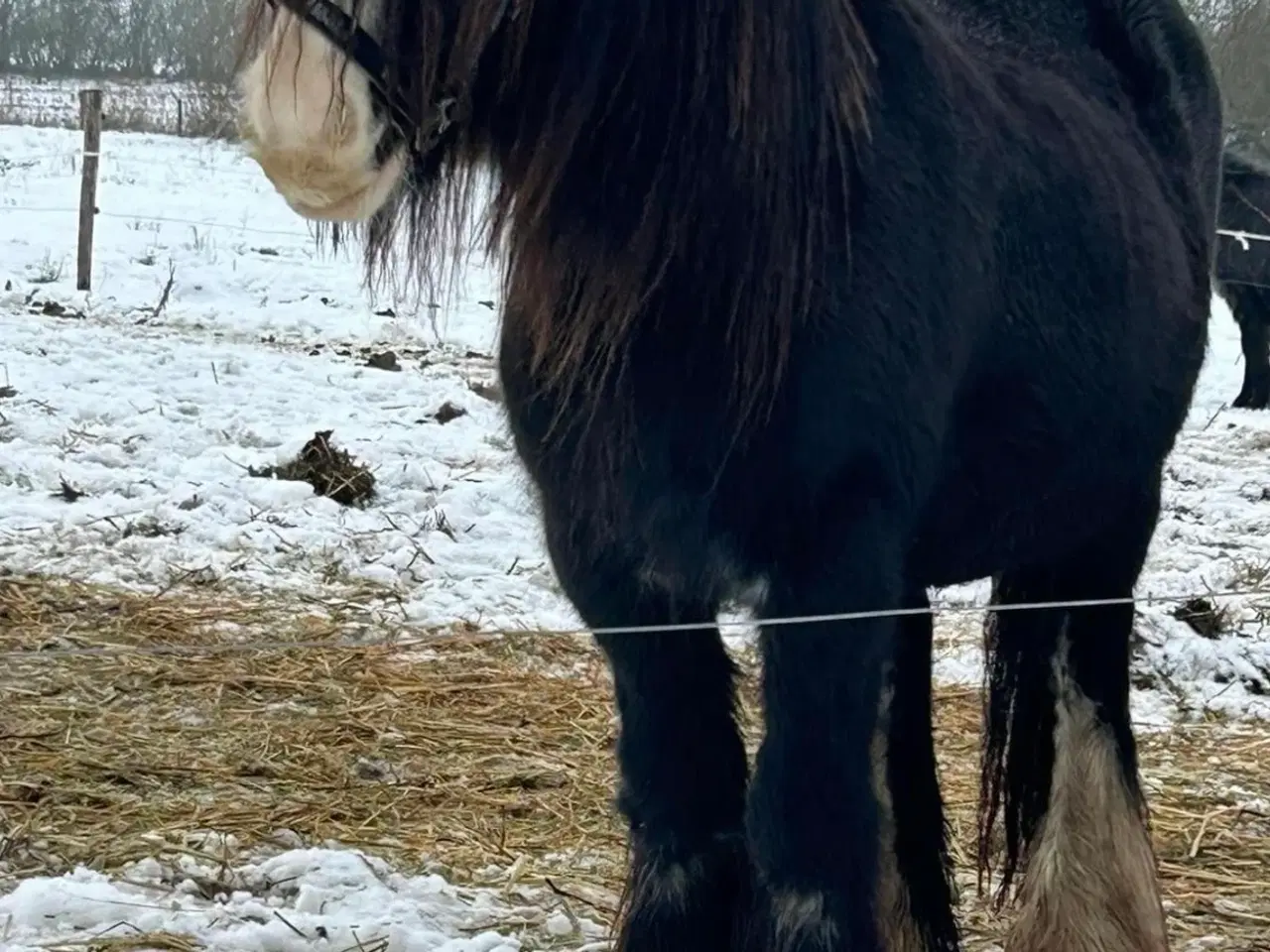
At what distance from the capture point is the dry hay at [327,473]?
5.18m

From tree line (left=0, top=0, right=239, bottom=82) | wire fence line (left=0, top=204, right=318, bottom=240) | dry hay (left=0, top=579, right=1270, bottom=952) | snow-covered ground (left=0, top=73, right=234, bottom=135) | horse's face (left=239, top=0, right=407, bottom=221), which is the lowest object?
dry hay (left=0, top=579, right=1270, bottom=952)

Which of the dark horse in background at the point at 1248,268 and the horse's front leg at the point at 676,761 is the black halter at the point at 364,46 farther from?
the dark horse in background at the point at 1248,268

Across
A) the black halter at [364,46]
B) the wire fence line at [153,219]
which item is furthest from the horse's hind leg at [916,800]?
the wire fence line at [153,219]

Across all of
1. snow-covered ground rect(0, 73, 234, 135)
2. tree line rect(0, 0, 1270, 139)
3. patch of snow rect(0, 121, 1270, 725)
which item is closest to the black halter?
patch of snow rect(0, 121, 1270, 725)

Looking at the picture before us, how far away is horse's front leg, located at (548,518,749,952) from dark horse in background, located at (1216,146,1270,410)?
7980 mm

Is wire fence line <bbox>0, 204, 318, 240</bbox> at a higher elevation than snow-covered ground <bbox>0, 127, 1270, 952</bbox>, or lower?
higher

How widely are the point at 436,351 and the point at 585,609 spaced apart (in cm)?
691

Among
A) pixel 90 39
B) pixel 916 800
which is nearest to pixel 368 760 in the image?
pixel 916 800

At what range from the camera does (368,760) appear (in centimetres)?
322

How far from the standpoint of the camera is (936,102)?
1751 millimetres

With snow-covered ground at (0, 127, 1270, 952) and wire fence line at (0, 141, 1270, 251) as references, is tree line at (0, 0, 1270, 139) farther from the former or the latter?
snow-covered ground at (0, 127, 1270, 952)

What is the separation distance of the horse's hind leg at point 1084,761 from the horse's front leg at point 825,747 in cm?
87

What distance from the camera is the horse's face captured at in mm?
1353

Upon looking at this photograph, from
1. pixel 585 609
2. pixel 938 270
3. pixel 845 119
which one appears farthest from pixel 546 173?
pixel 585 609
